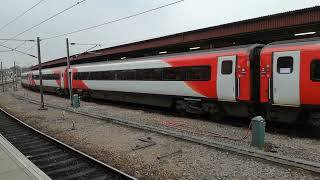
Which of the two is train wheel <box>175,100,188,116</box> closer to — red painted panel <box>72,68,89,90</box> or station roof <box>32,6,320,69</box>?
station roof <box>32,6,320,69</box>

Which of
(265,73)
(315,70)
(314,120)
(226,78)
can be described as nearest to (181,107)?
(226,78)

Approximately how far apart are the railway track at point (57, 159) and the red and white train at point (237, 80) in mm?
7003

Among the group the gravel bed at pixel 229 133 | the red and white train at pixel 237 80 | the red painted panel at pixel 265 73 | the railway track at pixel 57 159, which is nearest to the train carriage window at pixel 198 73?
the red and white train at pixel 237 80

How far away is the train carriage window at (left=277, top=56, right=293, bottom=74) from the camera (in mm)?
12633

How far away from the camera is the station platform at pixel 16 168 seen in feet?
25.8

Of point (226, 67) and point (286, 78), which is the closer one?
point (286, 78)

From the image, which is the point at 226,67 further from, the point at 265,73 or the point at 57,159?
the point at 57,159

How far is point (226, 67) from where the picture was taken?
15.0 m

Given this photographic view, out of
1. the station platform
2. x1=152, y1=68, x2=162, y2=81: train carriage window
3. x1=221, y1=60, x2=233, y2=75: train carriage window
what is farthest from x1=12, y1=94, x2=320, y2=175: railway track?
x1=152, y1=68, x2=162, y2=81: train carriage window

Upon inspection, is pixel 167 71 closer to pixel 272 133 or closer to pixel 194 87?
pixel 194 87

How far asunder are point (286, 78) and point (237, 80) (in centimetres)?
227

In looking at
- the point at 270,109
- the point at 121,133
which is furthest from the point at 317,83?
the point at 121,133

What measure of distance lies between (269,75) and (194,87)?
176 inches

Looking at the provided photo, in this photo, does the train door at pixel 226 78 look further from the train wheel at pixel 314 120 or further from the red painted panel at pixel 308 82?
the train wheel at pixel 314 120
